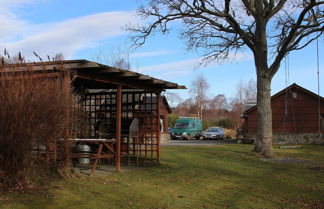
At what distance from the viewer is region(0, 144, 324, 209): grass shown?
296 inches

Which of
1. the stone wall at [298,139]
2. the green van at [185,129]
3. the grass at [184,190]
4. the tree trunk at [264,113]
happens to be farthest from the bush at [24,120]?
the green van at [185,129]

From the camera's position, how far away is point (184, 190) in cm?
927

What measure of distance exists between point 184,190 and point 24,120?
4.18 m

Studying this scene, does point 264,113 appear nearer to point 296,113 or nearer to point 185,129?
point 296,113

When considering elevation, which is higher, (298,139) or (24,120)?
(24,120)

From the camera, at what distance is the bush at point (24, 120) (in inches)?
287

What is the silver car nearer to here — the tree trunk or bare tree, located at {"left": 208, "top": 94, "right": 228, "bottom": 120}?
the tree trunk

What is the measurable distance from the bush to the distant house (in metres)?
28.0

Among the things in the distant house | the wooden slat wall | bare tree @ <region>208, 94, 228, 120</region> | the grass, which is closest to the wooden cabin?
the grass

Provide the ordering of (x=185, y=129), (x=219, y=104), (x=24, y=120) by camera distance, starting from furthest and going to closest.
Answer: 1. (x=219, y=104)
2. (x=185, y=129)
3. (x=24, y=120)

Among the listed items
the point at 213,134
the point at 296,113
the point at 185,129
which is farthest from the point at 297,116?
A: the point at 185,129

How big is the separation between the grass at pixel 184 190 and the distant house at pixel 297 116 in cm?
2096

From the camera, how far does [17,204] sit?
6.86m

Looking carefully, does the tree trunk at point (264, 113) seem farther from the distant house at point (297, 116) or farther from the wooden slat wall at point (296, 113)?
the wooden slat wall at point (296, 113)
